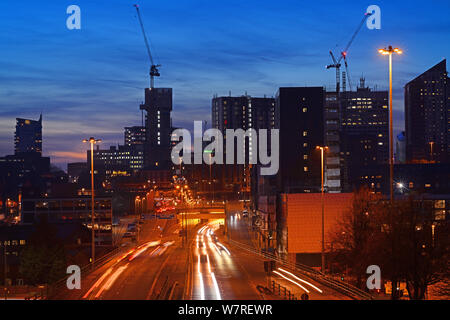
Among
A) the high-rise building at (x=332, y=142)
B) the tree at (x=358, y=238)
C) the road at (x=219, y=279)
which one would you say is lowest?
the road at (x=219, y=279)

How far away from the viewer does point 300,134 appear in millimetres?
86062

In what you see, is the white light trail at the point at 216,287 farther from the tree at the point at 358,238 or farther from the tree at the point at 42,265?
the tree at the point at 42,265

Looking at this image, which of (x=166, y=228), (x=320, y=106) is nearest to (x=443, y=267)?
(x=166, y=228)

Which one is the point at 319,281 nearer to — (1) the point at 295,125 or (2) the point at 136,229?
(2) the point at 136,229

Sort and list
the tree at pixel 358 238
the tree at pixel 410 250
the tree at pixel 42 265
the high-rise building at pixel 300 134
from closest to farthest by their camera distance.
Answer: the tree at pixel 410 250
the tree at pixel 358 238
the tree at pixel 42 265
the high-rise building at pixel 300 134

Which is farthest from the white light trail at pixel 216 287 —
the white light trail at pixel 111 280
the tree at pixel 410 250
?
the tree at pixel 410 250

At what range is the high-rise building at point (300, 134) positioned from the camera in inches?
3339

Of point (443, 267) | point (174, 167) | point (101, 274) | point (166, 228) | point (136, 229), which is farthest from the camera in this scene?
point (174, 167)

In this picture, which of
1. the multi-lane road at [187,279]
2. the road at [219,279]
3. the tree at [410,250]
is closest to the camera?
the tree at [410,250]

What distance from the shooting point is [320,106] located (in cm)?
8481

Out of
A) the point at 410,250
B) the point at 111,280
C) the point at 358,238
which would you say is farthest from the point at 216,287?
the point at 410,250

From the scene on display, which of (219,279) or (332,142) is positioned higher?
(332,142)

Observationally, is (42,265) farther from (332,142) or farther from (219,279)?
(332,142)
